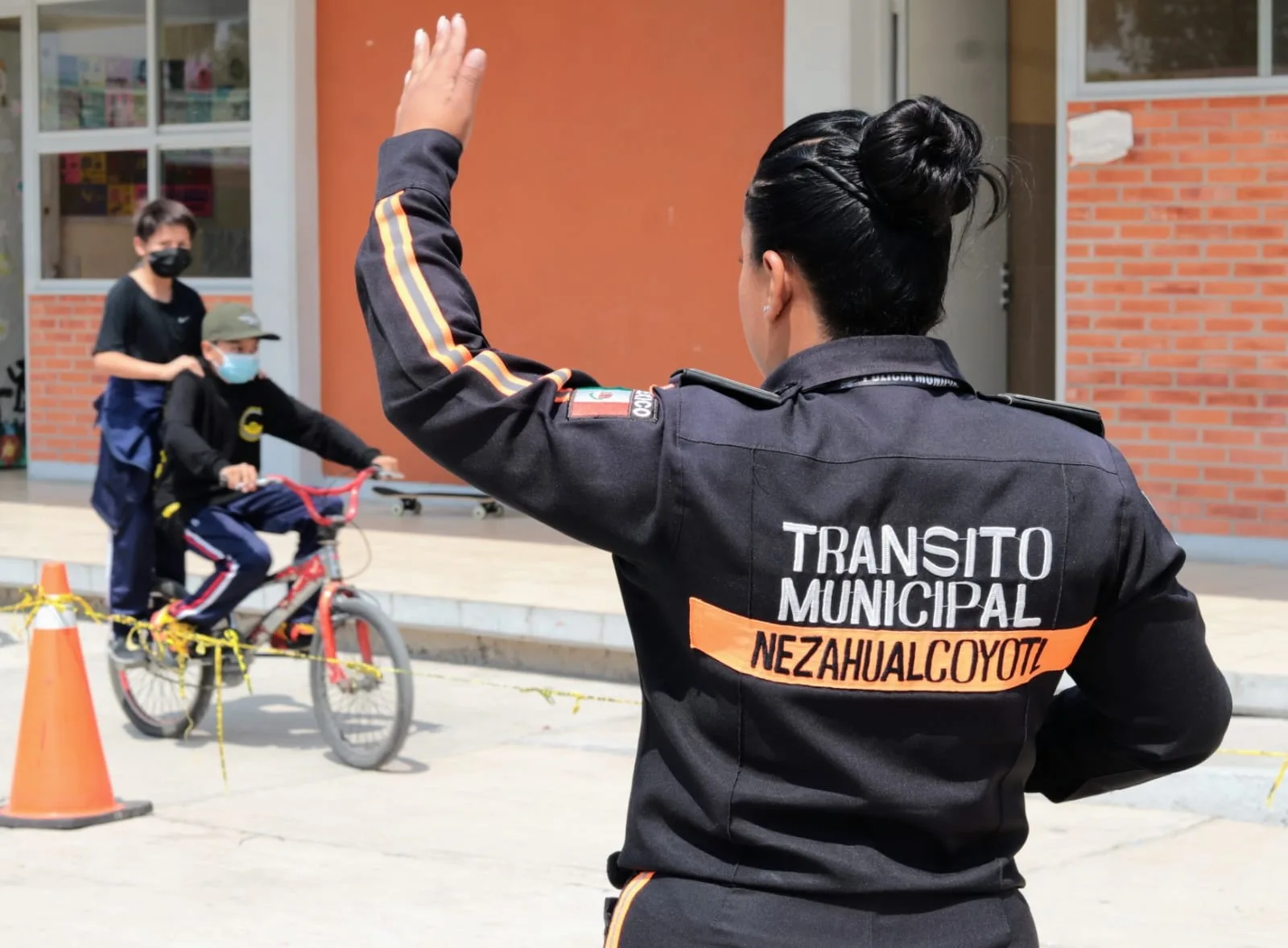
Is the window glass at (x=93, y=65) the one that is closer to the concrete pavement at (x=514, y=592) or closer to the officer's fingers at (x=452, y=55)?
the concrete pavement at (x=514, y=592)

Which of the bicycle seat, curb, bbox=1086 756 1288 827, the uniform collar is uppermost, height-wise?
the uniform collar

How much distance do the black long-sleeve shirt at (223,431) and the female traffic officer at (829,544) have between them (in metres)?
5.31

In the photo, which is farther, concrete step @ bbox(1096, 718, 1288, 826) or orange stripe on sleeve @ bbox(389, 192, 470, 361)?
concrete step @ bbox(1096, 718, 1288, 826)

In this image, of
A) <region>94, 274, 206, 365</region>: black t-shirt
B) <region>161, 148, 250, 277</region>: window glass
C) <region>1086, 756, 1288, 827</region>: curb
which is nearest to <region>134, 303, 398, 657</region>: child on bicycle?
<region>94, 274, 206, 365</region>: black t-shirt

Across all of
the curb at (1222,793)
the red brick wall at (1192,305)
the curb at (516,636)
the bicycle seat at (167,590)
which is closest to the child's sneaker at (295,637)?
the bicycle seat at (167,590)

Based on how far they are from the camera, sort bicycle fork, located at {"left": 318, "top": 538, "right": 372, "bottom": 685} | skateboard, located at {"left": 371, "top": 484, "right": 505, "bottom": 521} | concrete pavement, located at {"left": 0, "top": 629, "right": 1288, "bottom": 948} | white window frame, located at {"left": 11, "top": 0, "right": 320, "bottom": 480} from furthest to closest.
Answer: white window frame, located at {"left": 11, "top": 0, "right": 320, "bottom": 480}
skateboard, located at {"left": 371, "top": 484, "right": 505, "bottom": 521}
bicycle fork, located at {"left": 318, "top": 538, "right": 372, "bottom": 685}
concrete pavement, located at {"left": 0, "top": 629, "right": 1288, "bottom": 948}

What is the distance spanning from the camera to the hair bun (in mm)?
1823

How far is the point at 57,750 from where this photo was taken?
623cm

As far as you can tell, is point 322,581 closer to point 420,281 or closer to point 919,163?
point 420,281

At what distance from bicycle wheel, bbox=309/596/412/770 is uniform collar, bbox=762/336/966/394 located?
5.16 meters

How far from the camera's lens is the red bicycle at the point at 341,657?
22.8ft

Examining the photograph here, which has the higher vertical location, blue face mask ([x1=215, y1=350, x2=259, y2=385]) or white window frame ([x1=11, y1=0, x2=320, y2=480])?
white window frame ([x1=11, y1=0, x2=320, y2=480])

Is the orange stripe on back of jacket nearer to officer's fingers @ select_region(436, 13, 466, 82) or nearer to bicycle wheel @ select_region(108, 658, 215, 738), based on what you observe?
officer's fingers @ select_region(436, 13, 466, 82)

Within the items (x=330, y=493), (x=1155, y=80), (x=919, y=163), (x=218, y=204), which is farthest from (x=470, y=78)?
(x=218, y=204)
